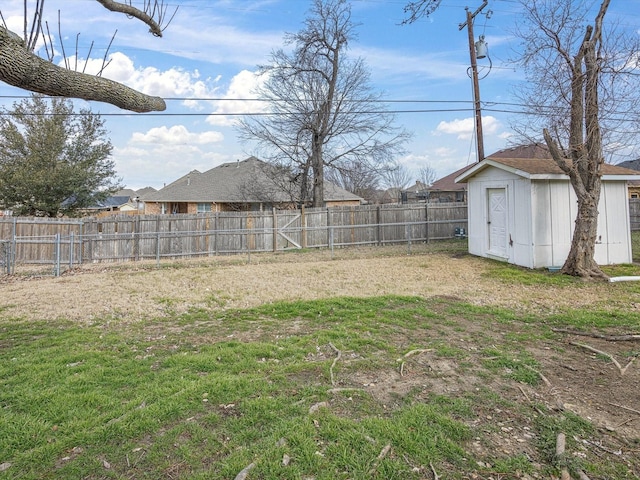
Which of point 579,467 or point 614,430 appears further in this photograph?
point 614,430

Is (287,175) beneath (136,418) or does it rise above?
above

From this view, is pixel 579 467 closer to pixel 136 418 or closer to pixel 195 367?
pixel 136 418

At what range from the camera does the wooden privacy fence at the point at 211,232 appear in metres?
12.0

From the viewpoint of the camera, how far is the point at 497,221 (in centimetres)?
995

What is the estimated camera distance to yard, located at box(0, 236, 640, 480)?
6.97 ft

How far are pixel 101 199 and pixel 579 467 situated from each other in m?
20.0

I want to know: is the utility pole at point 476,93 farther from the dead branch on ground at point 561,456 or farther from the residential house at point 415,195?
the dead branch on ground at point 561,456

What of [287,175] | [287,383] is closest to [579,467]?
[287,383]

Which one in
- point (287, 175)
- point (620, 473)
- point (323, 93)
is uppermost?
point (323, 93)

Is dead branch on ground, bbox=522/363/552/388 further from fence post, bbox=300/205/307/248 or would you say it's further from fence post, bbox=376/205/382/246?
fence post, bbox=376/205/382/246

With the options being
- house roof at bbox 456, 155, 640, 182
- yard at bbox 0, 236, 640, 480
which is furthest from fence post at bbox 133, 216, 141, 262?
house roof at bbox 456, 155, 640, 182

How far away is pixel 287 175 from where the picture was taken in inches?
714

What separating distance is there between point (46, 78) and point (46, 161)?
1702 cm

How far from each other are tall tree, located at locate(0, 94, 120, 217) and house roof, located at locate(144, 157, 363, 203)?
500 centimetres
